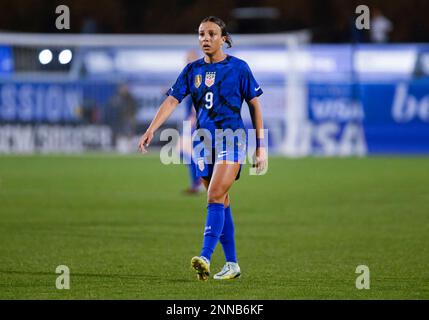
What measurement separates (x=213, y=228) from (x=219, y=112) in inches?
38.5

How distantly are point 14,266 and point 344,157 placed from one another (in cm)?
2052

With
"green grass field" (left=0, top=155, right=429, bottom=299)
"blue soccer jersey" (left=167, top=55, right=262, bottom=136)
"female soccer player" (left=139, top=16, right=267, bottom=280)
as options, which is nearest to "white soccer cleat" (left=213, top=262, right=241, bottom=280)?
"female soccer player" (left=139, top=16, right=267, bottom=280)

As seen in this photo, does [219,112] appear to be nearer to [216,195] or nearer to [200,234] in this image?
[216,195]

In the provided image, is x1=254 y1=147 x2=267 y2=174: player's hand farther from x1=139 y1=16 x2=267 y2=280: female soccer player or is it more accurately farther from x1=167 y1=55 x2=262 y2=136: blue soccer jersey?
x1=167 y1=55 x2=262 y2=136: blue soccer jersey

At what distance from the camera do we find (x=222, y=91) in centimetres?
952

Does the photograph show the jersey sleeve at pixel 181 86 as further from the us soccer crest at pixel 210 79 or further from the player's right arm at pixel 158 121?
the us soccer crest at pixel 210 79

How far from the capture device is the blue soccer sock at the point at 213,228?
9.27 m

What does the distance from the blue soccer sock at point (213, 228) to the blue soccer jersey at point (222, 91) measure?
647 millimetres

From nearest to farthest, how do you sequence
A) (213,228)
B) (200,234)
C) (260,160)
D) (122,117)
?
1. (213,228)
2. (260,160)
3. (200,234)
4. (122,117)

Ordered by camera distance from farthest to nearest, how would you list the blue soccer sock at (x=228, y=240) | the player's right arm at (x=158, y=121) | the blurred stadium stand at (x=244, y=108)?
the blurred stadium stand at (x=244, y=108)
the blue soccer sock at (x=228, y=240)
the player's right arm at (x=158, y=121)

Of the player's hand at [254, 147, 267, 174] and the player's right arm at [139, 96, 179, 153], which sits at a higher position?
the player's right arm at [139, 96, 179, 153]

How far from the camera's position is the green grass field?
9203 millimetres

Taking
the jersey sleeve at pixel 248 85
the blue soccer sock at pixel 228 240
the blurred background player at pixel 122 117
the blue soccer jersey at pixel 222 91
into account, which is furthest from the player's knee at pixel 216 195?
the blurred background player at pixel 122 117

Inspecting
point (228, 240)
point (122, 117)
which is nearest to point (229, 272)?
point (228, 240)
